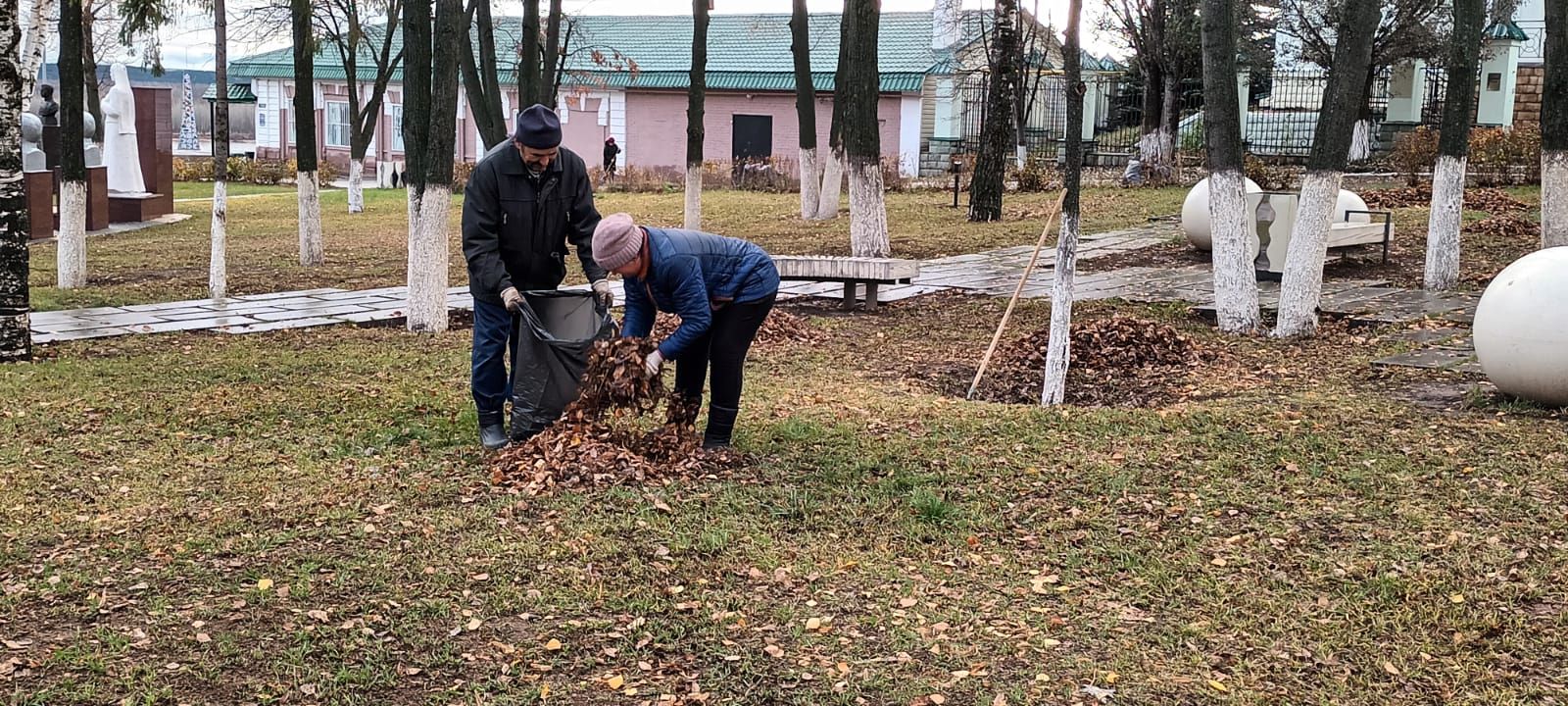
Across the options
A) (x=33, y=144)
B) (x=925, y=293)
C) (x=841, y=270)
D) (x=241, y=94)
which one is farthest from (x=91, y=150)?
(x=241, y=94)

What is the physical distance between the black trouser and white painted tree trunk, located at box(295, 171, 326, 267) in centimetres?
983

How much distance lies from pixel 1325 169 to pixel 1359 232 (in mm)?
4152

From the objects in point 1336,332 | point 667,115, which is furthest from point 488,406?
point 667,115

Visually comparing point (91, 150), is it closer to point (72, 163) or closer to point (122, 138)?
point (122, 138)

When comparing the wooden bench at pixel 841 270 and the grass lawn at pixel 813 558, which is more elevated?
the wooden bench at pixel 841 270

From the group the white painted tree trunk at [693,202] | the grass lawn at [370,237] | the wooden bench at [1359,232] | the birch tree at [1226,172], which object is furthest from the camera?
the white painted tree trunk at [693,202]

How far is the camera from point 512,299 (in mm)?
5453

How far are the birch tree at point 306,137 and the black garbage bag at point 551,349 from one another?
9322 mm

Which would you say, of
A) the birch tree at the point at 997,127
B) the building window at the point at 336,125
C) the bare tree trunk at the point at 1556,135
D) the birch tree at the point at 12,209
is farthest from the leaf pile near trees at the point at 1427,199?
the building window at the point at 336,125

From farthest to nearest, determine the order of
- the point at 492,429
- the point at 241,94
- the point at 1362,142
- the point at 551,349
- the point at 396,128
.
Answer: the point at 241,94
the point at 396,128
the point at 1362,142
the point at 492,429
the point at 551,349

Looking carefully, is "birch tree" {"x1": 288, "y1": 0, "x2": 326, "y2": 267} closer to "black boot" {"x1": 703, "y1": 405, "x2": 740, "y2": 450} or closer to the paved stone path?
the paved stone path

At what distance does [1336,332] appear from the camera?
9281 mm

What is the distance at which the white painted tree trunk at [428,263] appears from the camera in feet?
31.1

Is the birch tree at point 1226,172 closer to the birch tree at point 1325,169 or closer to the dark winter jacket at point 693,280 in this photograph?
the birch tree at point 1325,169
